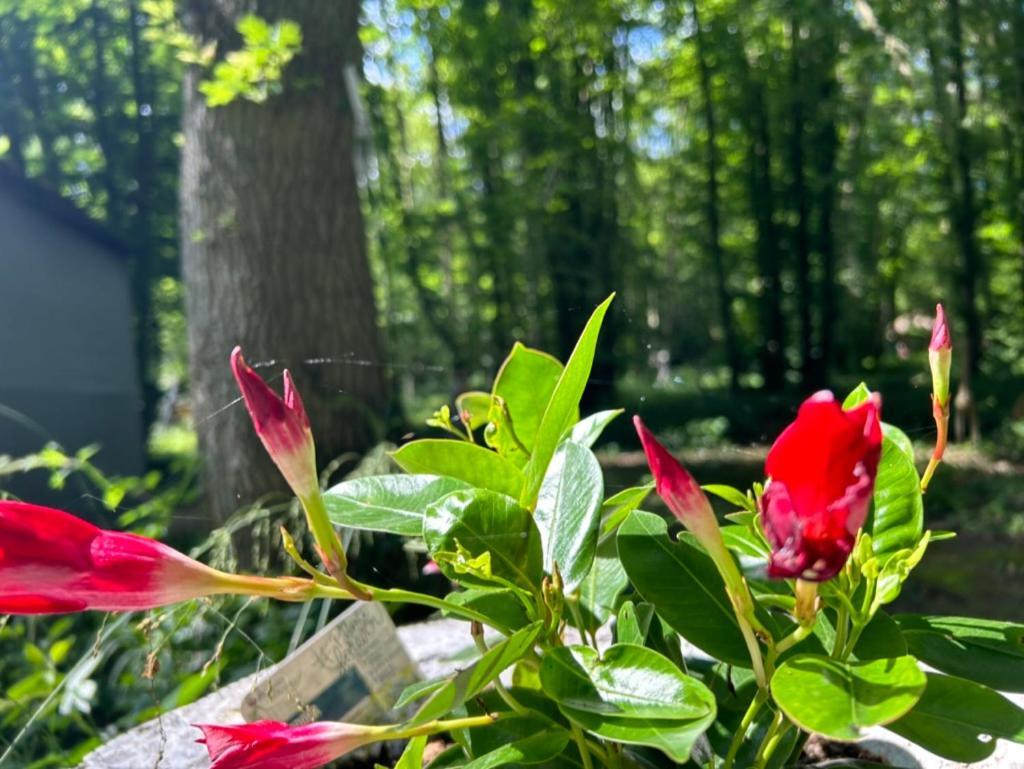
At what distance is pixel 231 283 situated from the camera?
9.25 feet

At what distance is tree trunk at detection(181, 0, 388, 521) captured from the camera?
2682 mm

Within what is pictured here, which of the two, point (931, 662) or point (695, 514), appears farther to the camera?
point (931, 662)

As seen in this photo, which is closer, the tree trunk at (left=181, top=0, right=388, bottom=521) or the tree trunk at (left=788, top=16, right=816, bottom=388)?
the tree trunk at (left=181, top=0, right=388, bottom=521)

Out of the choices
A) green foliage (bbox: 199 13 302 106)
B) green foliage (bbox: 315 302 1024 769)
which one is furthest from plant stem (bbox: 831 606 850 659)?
green foliage (bbox: 199 13 302 106)


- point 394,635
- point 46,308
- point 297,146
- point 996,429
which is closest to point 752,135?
point 996,429

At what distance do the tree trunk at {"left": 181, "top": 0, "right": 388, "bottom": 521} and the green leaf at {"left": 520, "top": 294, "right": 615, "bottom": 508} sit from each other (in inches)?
77.1

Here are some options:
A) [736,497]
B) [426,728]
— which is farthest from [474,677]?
[736,497]

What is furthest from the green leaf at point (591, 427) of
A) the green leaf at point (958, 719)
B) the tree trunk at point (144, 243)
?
the tree trunk at point (144, 243)

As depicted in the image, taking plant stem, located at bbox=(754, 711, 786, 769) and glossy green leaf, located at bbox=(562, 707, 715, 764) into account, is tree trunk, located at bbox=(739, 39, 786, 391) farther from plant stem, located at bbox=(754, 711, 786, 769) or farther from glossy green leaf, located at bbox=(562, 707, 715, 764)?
glossy green leaf, located at bbox=(562, 707, 715, 764)

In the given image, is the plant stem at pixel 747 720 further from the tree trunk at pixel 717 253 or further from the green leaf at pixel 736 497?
the tree trunk at pixel 717 253

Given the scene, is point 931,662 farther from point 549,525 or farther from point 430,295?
point 430,295

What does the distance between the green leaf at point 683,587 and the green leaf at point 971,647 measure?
14cm

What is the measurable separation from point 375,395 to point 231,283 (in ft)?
1.98

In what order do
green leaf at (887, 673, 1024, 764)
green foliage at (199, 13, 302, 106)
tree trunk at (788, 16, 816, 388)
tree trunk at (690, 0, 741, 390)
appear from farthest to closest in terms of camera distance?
tree trunk at (690, 0, 741, 390)
tree trunk at (788, 16, 816, 388)
green foliage at (199, 13, 302, 106)
green leaf at (887, 673, 1024, 764)
